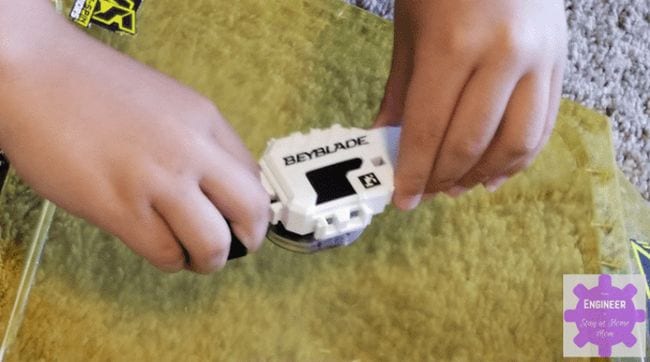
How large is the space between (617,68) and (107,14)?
0.35m

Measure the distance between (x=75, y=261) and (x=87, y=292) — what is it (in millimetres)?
18

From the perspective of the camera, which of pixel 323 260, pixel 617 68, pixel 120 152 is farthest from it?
pixel 617 68

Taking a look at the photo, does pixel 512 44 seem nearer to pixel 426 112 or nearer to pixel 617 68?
pixel 426 112

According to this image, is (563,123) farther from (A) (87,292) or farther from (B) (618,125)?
(A) (87,292)

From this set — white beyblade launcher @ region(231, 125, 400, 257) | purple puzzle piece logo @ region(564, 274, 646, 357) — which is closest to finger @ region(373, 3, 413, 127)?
white beyblade launcher @ region(231, 125, 400, 257)

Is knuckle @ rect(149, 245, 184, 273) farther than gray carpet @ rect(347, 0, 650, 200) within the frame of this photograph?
No

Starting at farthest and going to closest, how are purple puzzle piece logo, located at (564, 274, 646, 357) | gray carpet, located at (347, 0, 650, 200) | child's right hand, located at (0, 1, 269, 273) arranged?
1. gray carpet, located at (347, 0, 650, 200)
2. purple puzzle piece logo, located at (564, 274, 646, 357)
3. child's right hand, located at (0, 1, 269, 273)

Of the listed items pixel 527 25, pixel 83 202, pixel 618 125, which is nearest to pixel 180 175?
pixel 83 202

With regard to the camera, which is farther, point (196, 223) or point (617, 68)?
point (617, 68)

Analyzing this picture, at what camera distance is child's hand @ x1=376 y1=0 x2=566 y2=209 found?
0.31 metres

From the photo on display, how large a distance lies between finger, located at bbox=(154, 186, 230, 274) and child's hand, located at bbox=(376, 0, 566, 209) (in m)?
0.08

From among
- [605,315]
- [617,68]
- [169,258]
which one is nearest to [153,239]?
[169,258]

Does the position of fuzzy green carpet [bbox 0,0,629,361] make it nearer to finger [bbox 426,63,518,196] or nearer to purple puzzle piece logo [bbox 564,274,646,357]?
purple puzzle piece logo [bbox 564,274,646,357]

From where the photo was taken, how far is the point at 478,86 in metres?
0.31
